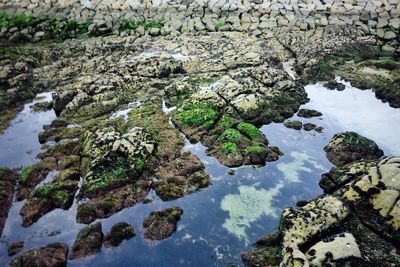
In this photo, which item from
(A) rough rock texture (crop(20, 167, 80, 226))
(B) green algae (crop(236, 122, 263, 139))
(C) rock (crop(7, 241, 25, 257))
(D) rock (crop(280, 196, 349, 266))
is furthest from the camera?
(B) green algae (crop(236, 122, 263, 139))

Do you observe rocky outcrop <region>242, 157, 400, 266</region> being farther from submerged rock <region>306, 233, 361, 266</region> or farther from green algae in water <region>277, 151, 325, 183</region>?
green algae in water <region>277, 151, 325, 183</region>

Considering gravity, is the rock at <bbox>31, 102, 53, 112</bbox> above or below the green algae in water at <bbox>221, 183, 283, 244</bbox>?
below

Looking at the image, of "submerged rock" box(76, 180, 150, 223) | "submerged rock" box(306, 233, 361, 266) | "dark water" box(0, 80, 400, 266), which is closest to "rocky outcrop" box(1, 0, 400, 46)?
"dark water" box(0, 80, 400, 266)

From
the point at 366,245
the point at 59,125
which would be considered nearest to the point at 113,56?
the point at 59,125

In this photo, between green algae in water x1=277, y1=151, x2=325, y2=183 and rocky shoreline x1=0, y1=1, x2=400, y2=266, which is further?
green algae in water x1=277, y1=151, x2=325, y2=183

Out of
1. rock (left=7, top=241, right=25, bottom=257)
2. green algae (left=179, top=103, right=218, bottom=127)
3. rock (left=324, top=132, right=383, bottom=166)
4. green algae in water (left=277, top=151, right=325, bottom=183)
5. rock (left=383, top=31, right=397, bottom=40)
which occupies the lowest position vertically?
rock (left=7, top=241, right=25, bottom=257)

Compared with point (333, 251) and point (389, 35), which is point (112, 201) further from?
point (389, 35)

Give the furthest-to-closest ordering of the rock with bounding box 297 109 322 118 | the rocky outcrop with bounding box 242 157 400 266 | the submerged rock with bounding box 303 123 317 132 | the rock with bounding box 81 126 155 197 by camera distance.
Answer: the rock with bounding box 297 109 322 118 → the submerged rock with bounding box 303 123 317 132 → the rock with bounding box 81 126 155 197 → the rocky outcrop with bounding box 242 157 400 266
